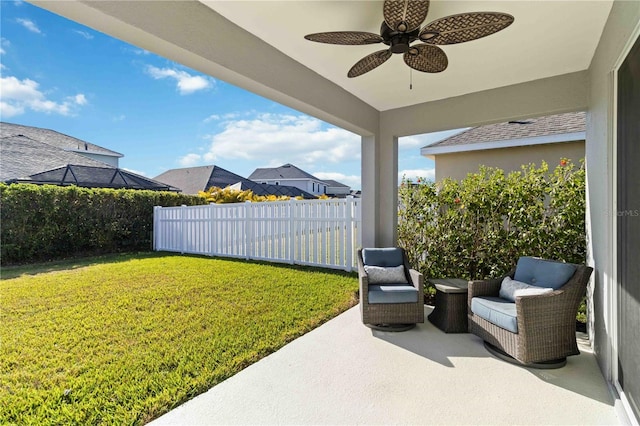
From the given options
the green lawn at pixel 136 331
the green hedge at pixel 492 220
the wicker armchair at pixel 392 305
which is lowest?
the green lawn at pixel 136 331

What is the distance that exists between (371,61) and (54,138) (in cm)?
1839

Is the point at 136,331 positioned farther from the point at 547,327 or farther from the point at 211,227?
the point at 211,227

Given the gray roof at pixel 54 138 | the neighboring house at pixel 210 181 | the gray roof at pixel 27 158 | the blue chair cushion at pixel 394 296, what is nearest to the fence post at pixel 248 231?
the blue chair cushion at pixel 394 296

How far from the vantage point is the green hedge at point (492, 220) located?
13.3ft

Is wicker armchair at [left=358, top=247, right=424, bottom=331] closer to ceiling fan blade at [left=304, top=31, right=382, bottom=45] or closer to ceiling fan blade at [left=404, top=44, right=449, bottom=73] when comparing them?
ceiling fan blade at [left=404, top=44, right=449, bottom=73]

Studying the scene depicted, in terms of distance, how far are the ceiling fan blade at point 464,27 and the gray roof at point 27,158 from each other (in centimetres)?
1211

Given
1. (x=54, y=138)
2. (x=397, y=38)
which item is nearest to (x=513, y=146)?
(x=397, y=38)

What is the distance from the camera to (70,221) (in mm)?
8125

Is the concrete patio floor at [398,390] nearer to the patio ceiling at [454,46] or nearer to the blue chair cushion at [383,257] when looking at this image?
the blue chair cushion at [383,257]

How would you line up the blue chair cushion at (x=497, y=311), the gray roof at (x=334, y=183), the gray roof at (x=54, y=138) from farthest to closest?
the gray roof at (x=334, y=183) < the gray roof at (x=54, y=138) < the blue chair cushion at (x=497, y=311)

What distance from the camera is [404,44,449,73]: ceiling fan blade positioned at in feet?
8.16

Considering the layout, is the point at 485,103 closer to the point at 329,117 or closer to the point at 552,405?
the point at 329,117

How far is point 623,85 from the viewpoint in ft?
7.45

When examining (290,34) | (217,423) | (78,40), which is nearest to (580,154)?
(290,34)
